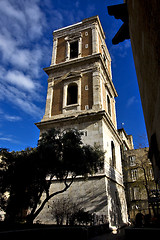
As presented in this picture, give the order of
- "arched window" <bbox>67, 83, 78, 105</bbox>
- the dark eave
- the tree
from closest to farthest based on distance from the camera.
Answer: the dark eave → the tree → "arched window" <bbox>67, 83, 78, 105</bbox>

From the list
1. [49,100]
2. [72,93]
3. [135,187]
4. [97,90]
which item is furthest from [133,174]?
[49,100]

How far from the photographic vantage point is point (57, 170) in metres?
10.1

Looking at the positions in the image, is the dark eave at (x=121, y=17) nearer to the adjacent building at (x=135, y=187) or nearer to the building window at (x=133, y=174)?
the adjacent building at (x=135, y=187)

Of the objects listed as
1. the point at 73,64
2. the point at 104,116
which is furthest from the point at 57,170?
the point at 73,64

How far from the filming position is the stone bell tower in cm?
1316

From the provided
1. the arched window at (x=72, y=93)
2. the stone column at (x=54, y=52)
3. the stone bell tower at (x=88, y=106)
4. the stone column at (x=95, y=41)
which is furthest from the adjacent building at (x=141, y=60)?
the stone column at (x=54, y=52)

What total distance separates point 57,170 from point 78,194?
13.7 ft

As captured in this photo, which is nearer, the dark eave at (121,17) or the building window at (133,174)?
the dark eave at (121,17)

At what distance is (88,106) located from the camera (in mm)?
16859

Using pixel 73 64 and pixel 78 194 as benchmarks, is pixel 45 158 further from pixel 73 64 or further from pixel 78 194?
pixel 73 64

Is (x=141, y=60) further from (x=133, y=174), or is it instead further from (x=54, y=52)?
(x=133, y=174)

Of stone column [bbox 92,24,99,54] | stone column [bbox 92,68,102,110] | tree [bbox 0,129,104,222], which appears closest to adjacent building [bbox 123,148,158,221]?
stone column [bbox 92,68,102,110]

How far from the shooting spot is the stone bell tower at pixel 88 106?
518 inches

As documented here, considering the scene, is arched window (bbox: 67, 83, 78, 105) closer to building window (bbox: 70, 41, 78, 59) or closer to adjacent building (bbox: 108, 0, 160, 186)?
building window (bbox: 70, 41, 78, 59)
